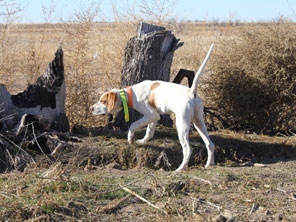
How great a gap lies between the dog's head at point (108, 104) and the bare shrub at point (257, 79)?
2988 millimetres

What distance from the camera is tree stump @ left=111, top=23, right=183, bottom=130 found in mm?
8094

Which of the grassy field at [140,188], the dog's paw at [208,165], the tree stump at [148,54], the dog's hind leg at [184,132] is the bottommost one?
the dog's paw at [208,165]

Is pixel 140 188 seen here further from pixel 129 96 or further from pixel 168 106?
pixel 129 96

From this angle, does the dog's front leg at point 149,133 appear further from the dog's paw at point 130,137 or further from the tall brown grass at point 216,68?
the tall brown grass at point 216,68

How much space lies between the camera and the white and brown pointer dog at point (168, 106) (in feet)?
21.2

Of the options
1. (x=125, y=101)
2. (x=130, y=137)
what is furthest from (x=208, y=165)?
(x=125, y=101)

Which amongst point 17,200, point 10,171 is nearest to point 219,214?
point 17,200

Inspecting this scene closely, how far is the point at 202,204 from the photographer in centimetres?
479

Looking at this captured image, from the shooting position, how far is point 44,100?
779cm

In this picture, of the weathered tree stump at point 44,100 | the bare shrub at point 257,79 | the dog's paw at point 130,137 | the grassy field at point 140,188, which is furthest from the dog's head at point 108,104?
the bare shrub at point 257,79

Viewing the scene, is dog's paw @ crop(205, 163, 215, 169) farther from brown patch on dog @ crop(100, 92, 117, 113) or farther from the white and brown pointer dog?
brown patch on dog @ crop(100, 92, 117, 113)

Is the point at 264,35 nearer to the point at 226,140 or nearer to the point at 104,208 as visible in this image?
the point at 226,140

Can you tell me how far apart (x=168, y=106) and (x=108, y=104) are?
0.98 meters

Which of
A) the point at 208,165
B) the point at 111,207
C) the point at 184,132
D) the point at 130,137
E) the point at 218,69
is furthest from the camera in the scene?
the point at 218,69
